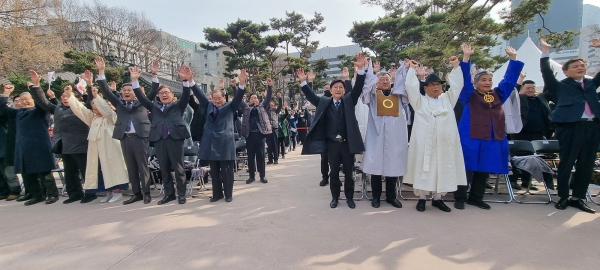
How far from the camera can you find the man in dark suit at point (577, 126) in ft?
12.9

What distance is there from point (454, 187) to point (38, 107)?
689cm

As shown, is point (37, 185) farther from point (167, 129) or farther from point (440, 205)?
point (440, 205)

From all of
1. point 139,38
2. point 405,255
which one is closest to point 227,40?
point 139,38

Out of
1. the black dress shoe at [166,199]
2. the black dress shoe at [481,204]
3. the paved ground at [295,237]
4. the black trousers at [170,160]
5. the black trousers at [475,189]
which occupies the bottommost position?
the paved ground at [295,237]

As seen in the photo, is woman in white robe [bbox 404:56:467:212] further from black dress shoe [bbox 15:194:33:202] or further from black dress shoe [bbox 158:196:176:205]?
black dress shoe [bbox 15:194:33:202]

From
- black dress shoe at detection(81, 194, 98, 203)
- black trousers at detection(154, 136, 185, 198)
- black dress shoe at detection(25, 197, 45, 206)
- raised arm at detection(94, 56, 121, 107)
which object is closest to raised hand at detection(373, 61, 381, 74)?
black trousers at detection(154, 136, 185, 198)

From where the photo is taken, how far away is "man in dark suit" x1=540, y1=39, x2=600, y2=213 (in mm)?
3938

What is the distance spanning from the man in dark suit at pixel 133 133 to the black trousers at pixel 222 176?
44.2 inches

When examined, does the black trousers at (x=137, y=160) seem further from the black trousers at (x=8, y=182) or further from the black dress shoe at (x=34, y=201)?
the black trousers at (x=8, y=182)

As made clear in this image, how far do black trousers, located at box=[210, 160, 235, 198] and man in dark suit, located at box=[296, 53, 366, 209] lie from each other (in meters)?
1.42

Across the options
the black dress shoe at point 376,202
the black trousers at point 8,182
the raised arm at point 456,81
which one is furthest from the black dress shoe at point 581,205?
the black trousers at point 8,182

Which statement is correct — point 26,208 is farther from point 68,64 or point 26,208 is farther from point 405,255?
point 68,64

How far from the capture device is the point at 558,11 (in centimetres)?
1327

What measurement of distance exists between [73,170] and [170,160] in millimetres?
1959
